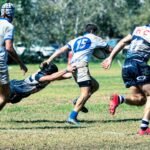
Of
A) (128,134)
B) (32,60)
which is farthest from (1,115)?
(32,60)

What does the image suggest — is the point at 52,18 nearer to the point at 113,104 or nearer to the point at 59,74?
the point at 59,74

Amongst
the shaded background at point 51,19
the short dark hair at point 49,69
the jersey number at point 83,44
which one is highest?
the jersey number at point 83,44

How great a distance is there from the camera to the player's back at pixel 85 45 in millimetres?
13555

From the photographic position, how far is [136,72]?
459 inches

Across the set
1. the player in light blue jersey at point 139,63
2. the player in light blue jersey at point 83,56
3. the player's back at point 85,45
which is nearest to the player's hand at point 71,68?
the player in light blue jersey at point 83,56

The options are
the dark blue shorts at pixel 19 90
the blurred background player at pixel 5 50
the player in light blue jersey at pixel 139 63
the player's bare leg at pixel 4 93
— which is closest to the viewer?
the player in light blue jersey at pixel 139 63

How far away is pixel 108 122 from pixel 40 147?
374 cm

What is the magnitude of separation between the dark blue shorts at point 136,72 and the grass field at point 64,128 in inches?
35.7

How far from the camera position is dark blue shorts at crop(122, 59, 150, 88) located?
457 inches

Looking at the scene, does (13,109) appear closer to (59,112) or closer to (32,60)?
(59,112)

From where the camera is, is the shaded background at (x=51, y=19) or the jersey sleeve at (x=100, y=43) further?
the shaded background at (x=51, y=19)

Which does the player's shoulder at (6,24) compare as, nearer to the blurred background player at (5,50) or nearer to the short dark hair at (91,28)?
the blurred background player at (5,50)

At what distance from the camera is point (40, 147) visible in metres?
9.95

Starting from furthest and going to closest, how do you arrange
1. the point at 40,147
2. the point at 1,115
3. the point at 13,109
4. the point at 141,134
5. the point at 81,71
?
the point at 13,109
the point at 1,115
the point at 81,71
the point at 141,134
the point at 40,147
